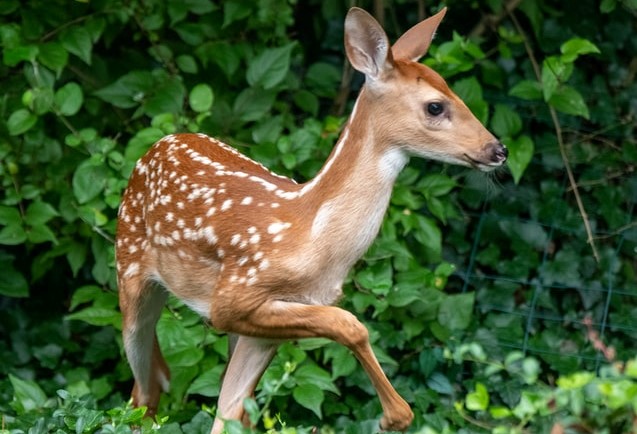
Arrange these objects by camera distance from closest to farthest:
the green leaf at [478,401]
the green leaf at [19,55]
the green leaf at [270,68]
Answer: the green leaf at [478,401] → the green leaf at [19,55] → the green leaf at [270,68]

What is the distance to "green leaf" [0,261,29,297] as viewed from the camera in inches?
282

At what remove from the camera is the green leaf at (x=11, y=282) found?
23.5 ft

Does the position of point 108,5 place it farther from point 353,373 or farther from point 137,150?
point 353,373

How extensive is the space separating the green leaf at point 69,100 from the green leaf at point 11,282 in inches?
41.4

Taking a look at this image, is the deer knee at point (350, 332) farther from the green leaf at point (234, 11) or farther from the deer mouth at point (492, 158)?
the green leaf at point (234, 11)

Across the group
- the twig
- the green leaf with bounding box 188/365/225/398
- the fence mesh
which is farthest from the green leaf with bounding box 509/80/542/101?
the green leaf with bounding box 188/365/225/398

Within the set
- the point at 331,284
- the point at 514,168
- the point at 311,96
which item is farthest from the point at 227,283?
the point at 311,96

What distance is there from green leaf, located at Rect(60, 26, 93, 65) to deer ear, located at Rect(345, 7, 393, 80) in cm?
242

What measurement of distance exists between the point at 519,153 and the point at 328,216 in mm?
2410

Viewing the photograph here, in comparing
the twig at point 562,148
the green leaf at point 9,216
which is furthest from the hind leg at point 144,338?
the twig at point 562,148

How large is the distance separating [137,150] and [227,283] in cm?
186

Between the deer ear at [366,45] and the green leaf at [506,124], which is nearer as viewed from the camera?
the deer ear at [366,45]

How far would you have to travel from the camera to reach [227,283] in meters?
4.72

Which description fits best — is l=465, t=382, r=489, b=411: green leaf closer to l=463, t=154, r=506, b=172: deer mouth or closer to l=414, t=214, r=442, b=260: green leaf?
l=463, t=154, r=506, b=172: deer mouth
